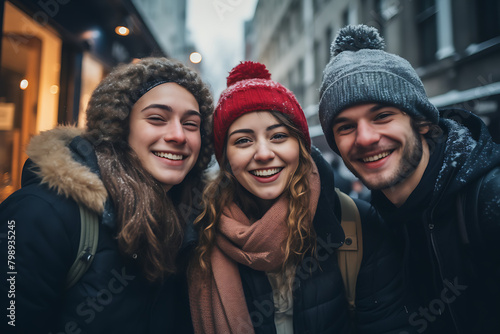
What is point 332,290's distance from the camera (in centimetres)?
193

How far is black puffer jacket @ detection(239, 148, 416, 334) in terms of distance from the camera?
74.2 inches

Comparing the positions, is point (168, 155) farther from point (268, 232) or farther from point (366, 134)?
point (366, 134)

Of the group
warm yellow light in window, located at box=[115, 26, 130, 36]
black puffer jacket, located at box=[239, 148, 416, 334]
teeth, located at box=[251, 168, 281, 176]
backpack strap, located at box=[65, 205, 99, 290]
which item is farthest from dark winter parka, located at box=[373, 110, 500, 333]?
warm yellow light in window, located at box=[115, 26, 130, 36]

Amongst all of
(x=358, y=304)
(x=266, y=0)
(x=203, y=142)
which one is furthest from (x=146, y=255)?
(x=266, y=0)

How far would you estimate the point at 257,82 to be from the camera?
2.21m

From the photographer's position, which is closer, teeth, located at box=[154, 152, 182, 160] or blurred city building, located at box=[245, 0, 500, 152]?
teeth, located at box=[154, 152, 182, 160]

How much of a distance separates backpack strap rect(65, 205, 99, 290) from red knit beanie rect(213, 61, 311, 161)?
97cm

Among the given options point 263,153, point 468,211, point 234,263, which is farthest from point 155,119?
point 468,211

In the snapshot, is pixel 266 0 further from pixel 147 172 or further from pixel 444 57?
pixel 147 172

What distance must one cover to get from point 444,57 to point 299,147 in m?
7.07

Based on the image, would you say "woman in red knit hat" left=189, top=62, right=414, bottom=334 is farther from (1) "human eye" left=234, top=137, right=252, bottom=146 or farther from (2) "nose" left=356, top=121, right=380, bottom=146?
(2) "nose" left=356, top=121, right=380, bottom=146

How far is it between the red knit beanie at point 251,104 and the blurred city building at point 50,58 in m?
0.94

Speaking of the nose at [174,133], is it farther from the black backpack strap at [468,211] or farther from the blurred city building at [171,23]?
the blurred city building at [171,23]

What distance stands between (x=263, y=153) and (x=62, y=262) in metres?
1.22
